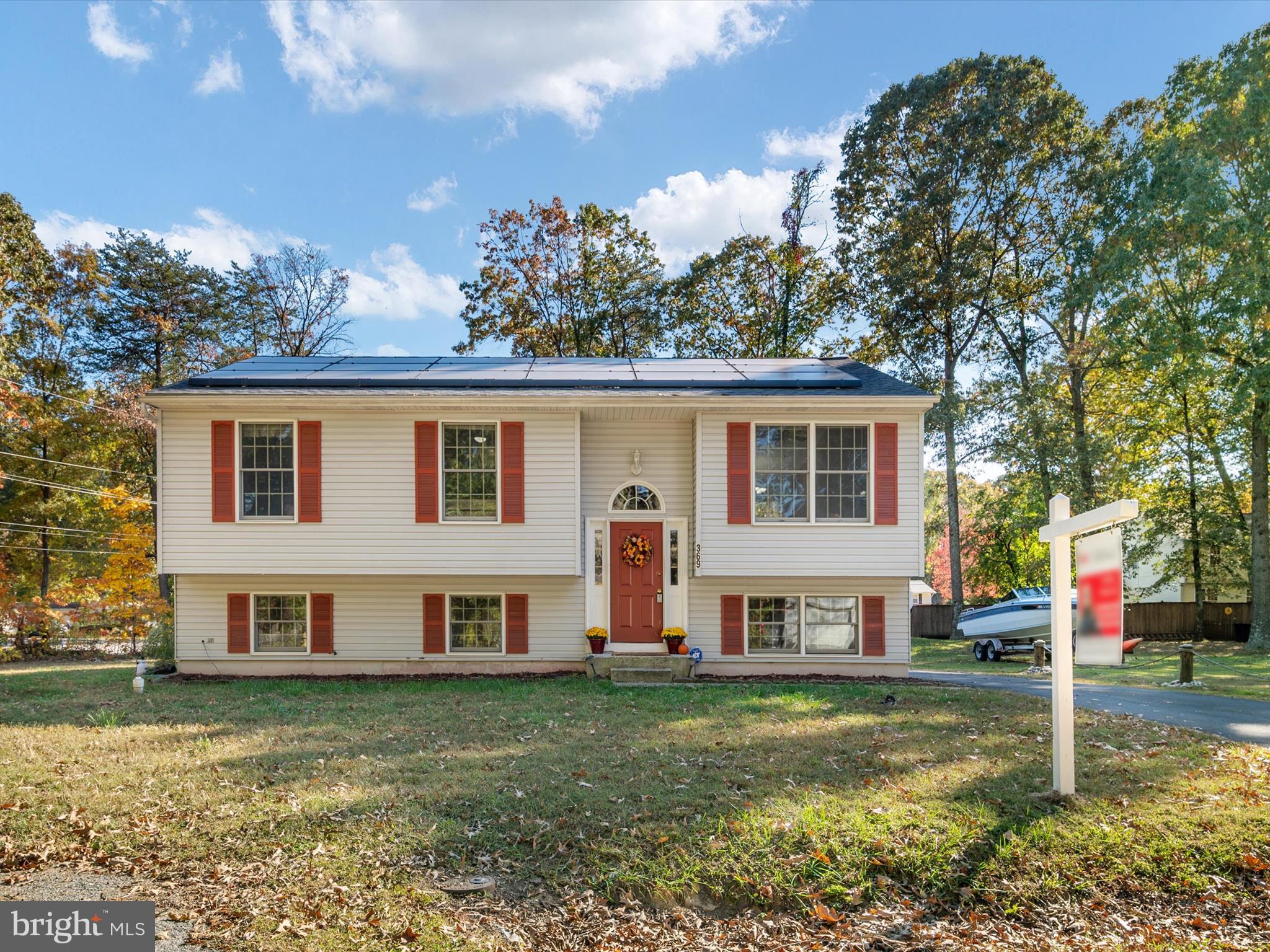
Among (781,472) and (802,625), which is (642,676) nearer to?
(802,625)

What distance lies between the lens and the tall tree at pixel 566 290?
26766mm

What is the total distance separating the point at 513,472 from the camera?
12.5 m

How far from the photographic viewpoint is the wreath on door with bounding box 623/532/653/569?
13.2 meters

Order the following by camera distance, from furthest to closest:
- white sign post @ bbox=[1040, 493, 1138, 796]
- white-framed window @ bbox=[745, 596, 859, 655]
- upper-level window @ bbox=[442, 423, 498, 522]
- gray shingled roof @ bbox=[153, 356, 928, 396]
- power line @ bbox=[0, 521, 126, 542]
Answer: power line @ bbox=[0, 521, 126, 542] < white-framed window @ bbox=[745, 596, 859, 655] < gray shingled roof @ bbox=[153, 356, 928, 396] < upper-level window @ bbox=[442, 423, 498, 522] < white sign post @ bbox=[1040, 493, 1138, 796]

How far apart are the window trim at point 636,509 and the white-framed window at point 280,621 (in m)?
5.72

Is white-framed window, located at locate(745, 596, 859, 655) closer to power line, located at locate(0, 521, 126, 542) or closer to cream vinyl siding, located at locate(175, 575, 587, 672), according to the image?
cream vinyl siding, located at locate(175, 575, 587, 672)

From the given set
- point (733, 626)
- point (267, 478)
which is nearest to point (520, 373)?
point (267, 478)

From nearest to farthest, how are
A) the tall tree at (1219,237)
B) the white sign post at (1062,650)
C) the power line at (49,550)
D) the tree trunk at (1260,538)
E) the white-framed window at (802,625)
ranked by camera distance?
the white sign post at (1062,650), the white-framed window at (802,625), the tall tree at (1219,237), the tree trunk at (1260,538), the power line at (49,550)

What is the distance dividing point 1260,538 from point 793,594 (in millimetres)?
15721

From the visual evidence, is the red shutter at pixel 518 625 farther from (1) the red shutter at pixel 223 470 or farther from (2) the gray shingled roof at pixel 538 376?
(1) the red shutter at pixel 223 470

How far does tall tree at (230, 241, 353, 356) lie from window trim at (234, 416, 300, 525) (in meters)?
15.4

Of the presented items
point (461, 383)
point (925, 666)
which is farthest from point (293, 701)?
point (925, 666)

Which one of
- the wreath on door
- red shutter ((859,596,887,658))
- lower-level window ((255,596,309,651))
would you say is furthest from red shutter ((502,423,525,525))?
red shutter ((859,596,887,658))

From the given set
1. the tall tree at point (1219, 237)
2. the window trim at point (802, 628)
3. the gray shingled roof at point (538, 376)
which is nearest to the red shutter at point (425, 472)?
the gray shingled roof at point (538, 376)
